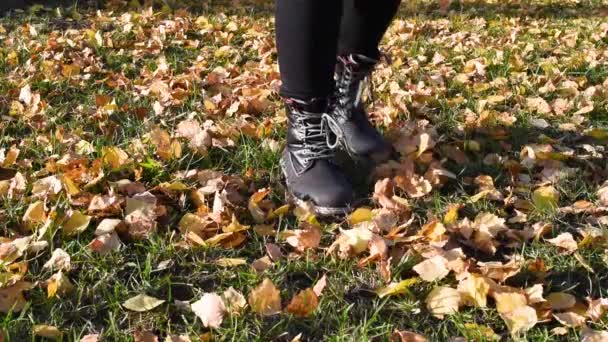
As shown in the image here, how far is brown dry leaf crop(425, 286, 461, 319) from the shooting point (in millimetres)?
1248

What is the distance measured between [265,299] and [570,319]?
23.6 inches

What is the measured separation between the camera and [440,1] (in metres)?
5.05

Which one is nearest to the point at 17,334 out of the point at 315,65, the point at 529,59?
the point at 315,65

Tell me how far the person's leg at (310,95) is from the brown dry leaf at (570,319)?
0.59m

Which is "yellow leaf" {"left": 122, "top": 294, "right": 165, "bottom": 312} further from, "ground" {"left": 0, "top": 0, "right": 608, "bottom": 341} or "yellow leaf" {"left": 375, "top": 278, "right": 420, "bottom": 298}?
"yellow leaf" {"left": 375, "top": 278, "right": 420, "bottom": 298}

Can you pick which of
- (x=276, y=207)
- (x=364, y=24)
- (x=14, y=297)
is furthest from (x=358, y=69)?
(x=14, y=297)

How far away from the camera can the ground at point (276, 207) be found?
1.24 meters

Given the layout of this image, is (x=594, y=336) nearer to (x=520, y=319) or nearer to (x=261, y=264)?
(x=520, y=319)

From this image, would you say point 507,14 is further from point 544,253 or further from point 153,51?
point 544,253

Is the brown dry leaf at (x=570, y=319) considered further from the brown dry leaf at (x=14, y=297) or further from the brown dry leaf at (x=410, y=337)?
the brown dry leaf at (x=14, y=297)

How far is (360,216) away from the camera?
1.58 meters

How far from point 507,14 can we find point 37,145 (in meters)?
3.72

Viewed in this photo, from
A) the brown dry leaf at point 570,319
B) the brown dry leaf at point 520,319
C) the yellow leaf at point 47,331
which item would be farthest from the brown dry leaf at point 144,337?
the brown dry leaf at point 570,319

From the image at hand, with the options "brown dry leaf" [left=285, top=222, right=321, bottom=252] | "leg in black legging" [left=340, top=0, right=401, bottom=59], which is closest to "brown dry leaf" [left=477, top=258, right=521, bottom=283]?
"brown dry leaf" [left=285, top=222, right=321, bottom=252]
